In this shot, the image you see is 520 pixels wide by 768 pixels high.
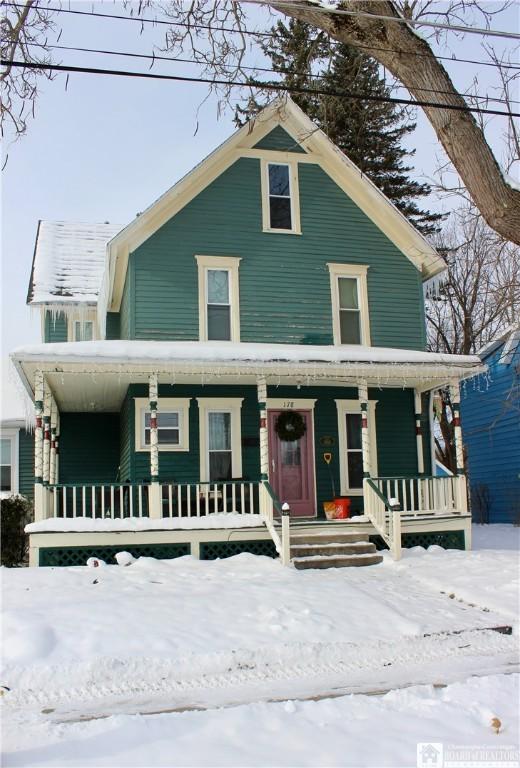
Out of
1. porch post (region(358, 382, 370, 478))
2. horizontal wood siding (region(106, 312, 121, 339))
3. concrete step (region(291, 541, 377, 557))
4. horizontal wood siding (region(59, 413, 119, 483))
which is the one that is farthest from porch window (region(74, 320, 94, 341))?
concrete step (region(291, 541, 377, 557))

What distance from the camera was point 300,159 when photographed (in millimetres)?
15703

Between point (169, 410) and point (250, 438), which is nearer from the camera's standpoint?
point (169, 410)

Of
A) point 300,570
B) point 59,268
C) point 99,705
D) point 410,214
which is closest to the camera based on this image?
point 99,705

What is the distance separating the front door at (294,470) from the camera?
1460cm

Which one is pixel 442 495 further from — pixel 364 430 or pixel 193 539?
pixel 193 539

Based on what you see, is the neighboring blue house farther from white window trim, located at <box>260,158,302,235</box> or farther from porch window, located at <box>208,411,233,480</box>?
porch window, located at <box>208,411,233,480</box>

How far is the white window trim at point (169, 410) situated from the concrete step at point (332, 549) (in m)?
3.36

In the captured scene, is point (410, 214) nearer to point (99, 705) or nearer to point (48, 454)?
point (48, 454)

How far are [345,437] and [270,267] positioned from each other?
3.86 metres

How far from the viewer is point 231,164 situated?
1514cm

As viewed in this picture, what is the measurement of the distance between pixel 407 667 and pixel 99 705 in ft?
10.0

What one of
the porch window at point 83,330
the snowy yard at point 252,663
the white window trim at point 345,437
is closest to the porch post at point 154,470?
the snowy yard at point 252,663

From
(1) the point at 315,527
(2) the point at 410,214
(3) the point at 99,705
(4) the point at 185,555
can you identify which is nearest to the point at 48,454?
(4) the point at 185,555

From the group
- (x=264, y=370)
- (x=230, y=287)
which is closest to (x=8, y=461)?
(x=230, y=287)
